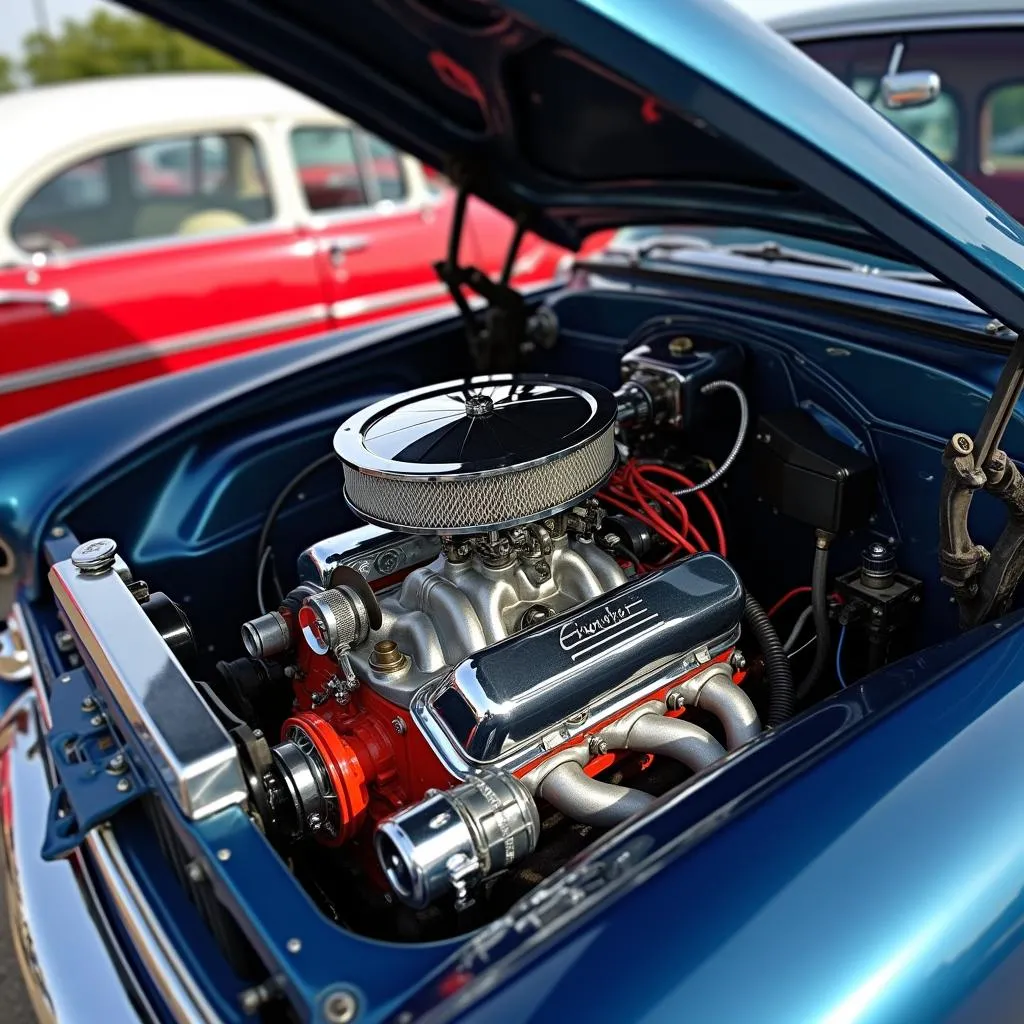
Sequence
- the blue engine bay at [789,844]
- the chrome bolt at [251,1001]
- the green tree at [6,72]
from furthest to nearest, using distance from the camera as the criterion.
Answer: the green tree at [6,72] → the chrome bolt at [251,1001] → the blue engine bay at [789,844]

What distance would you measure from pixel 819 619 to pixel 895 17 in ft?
5.23

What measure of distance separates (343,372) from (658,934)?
157cm

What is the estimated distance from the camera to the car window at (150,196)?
3.94 meters

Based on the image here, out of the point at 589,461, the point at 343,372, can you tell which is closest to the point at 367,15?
the point at 343,372

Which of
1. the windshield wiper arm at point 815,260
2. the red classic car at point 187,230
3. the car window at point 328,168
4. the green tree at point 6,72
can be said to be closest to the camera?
the windshield wiper arm at point 815,260

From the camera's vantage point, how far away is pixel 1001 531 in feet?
4.69

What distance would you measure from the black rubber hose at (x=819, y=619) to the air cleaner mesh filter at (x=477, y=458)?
1.30ft

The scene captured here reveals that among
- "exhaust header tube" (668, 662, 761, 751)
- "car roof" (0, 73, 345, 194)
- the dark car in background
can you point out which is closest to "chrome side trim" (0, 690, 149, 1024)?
"exhaust header tube" (668, 662, 761, 751)

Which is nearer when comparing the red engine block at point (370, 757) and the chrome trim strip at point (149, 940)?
the chrome trim strip at point (149, 940)

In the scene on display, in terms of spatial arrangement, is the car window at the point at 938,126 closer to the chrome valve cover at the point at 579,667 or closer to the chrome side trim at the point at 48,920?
the chrome valve cover at the point at 579,667

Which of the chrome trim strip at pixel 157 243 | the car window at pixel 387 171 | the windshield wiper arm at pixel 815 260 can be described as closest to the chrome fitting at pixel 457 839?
the windshield wiper arm at pixel 815 260

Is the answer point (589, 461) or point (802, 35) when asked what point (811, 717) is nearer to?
point (589, 461)

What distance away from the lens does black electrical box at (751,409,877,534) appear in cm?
154

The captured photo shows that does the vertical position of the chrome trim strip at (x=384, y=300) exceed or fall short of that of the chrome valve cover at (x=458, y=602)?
it falls short
